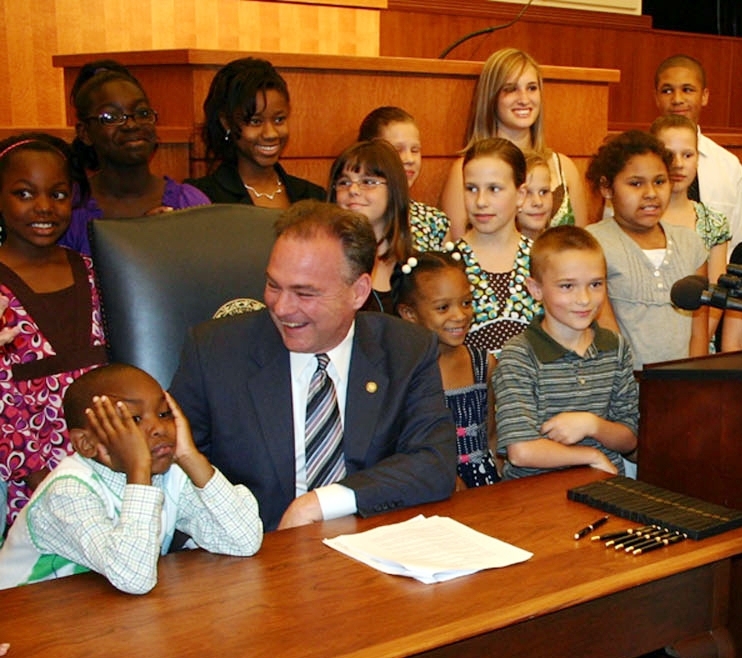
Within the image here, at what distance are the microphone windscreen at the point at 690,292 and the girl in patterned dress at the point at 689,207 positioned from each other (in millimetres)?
1673

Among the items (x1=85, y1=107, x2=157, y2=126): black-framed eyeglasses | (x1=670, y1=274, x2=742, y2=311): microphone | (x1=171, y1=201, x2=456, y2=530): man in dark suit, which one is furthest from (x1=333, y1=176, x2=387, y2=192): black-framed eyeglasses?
(x1=670, y1=274, x2=742, y2=311): microphone

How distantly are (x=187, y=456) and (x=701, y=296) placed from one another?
986mm

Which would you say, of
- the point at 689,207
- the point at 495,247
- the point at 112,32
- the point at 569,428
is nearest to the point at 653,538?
the point at 569,428

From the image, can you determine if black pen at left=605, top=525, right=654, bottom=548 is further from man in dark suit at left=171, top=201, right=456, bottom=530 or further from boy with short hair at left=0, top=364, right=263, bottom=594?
boy with short hair at left=0, top=364, right=263, bottom=594

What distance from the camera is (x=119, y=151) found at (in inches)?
125

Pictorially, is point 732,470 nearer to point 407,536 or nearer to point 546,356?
point 546,356

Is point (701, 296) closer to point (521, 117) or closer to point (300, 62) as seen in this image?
point (521, 117)

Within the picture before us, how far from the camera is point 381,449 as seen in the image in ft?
7.69

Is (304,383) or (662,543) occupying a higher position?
(304,383)

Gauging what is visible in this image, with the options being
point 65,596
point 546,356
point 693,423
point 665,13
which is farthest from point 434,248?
point 665,13

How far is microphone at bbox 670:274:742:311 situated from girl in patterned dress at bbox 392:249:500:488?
0.87 meters

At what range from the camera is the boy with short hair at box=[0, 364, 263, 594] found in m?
1.80

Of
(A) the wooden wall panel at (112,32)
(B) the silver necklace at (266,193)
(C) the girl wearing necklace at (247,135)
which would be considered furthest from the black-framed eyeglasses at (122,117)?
(A) the wooden wall panel at (112,32)

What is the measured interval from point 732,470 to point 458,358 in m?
0.86
